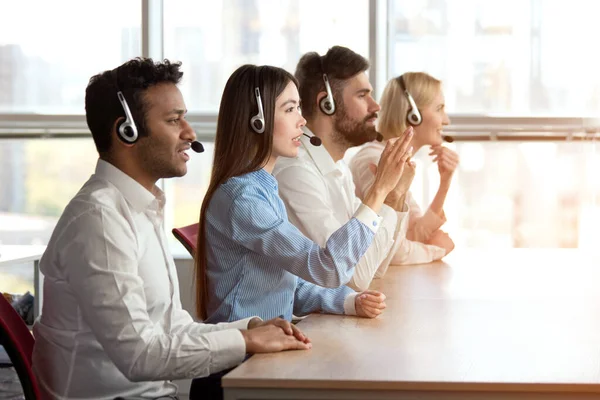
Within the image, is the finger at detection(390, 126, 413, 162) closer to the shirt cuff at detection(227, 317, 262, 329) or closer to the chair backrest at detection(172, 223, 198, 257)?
the shirt cuff at detection(227, 317, 262, 329)

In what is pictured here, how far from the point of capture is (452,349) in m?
1.78

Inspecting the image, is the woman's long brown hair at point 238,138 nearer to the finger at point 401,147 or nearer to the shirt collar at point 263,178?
the shirt collar at point 263,178

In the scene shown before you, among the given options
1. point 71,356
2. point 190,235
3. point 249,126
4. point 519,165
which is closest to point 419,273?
point 190,235

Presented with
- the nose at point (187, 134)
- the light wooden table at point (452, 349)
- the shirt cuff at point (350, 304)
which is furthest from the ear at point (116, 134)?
the shirt cuff at point (350, 304)

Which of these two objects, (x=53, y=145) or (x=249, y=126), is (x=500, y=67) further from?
(x=249, y=126)

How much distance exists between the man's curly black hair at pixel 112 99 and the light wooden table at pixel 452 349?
57 centimetres

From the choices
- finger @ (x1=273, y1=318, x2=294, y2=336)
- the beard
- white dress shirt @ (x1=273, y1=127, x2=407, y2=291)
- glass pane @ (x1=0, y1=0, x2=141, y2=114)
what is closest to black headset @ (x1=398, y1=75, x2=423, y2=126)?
the beard

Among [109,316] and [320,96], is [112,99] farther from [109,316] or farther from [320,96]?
[320,96]

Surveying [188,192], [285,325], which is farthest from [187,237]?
[188,192]

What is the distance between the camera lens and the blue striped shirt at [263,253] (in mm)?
2145

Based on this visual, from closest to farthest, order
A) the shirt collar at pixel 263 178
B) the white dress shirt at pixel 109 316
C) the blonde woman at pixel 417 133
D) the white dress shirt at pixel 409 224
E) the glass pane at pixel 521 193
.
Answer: the white dress shirt at pixel 109 316, the shirt collar at pixel 263 178, the white dress shirt at pixel 409 224, the blonde woman at pixel 417 133, the glass pane at pixel 521 193

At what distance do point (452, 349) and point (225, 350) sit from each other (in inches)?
16.4

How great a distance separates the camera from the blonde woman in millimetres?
3592

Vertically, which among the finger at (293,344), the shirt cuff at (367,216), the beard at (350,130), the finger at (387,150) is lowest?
the finger at (293,344)
